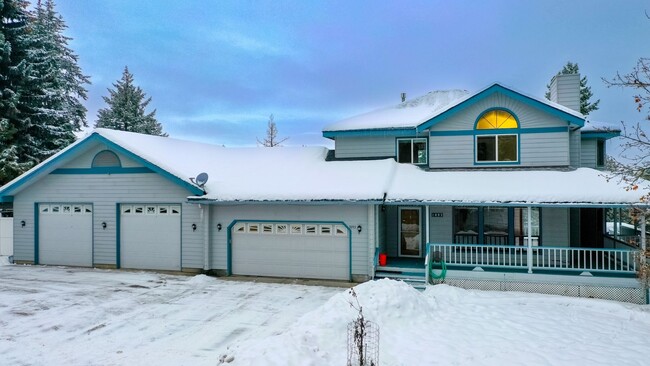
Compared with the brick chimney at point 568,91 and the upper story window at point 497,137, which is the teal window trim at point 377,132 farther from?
the brick chimney at point 568,91

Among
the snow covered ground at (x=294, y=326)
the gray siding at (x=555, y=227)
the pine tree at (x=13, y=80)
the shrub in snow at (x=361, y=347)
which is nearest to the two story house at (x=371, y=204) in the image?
the gray siding at (x=555, y=227)

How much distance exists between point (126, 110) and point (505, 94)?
32.0 metres

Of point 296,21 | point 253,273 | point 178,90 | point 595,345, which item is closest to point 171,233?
point 253,273

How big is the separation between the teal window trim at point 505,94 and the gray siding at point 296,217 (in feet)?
14.8

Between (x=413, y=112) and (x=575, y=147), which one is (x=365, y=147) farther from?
(x=575, y=147)

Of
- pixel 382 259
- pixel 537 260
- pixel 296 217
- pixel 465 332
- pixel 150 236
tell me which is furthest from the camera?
pixel 150 236

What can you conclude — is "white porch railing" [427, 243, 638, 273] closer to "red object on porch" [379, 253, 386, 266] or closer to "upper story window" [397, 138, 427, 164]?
"red object on porch" [379, 253, 386, 266]

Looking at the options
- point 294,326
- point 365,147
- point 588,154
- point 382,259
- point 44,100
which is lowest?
point 294,326

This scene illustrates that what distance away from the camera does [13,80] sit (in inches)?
867

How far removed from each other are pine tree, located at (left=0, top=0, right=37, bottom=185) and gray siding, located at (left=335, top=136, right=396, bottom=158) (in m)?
17.1

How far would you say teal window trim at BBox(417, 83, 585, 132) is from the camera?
13531mm

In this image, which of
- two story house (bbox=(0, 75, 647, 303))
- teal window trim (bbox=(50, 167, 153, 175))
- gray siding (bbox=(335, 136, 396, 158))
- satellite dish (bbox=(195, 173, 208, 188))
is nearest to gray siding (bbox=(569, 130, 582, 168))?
two story house (bbox=(0, 75, 647, 303))

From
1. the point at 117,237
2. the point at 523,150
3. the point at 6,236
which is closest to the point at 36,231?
the point at 6,236

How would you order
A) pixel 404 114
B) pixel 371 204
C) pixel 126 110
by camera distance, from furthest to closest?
pixel 126 110
pixel 404 114
pixel 371 204
